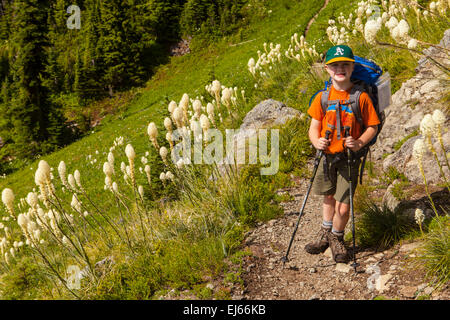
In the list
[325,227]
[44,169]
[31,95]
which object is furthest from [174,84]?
[325,227]

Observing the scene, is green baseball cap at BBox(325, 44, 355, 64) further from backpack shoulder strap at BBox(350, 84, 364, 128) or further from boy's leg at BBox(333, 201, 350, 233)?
boy's leg at BBox(333, 201, 350, 233)

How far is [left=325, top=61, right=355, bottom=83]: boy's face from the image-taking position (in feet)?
11.8

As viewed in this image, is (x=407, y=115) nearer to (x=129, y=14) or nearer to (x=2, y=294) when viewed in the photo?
(x=2, y=294)

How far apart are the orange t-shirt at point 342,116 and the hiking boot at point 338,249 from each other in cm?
111

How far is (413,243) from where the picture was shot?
379cm

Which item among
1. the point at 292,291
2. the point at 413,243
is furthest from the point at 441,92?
the point at 292,291

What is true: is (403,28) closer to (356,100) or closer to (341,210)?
(356,100)

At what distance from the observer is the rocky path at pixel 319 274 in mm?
3334

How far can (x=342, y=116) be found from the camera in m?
3.68

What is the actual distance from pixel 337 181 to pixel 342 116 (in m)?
0.86

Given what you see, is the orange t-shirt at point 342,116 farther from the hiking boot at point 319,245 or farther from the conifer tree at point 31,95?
the conifer tree at point 31,95

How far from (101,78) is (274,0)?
22763 mm

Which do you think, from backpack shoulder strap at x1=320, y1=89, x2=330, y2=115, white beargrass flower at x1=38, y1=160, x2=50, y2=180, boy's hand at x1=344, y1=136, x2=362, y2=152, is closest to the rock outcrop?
boy's hand at x1=344, y1=136, x2=362, y2=152

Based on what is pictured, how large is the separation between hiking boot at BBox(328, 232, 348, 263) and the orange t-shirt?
111cm
